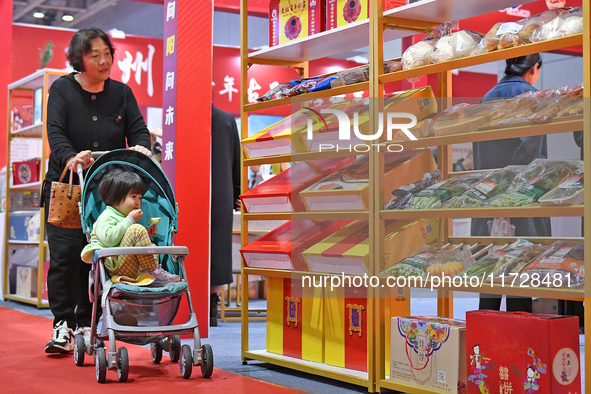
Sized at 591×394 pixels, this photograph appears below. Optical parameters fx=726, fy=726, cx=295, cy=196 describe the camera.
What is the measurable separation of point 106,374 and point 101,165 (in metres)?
1.05

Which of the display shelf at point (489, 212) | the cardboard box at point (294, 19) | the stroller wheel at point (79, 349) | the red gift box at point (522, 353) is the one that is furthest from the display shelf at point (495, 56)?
the stroller wheel at point (79, 349)

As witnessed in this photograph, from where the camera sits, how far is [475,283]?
277 centimetres

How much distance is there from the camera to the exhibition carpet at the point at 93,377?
10.2 ft

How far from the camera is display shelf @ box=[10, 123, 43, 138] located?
6703mm

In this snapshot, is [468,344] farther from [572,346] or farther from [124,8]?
[124,8]

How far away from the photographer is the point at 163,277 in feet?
11.5

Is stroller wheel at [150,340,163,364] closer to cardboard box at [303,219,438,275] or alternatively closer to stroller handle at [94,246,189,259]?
stroller handle at [94,246,189,259]

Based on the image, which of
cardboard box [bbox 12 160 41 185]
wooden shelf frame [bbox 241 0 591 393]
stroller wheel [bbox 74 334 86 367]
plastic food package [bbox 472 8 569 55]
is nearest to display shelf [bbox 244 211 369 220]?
wooden shelf frame [bbox 241 0 591 393]

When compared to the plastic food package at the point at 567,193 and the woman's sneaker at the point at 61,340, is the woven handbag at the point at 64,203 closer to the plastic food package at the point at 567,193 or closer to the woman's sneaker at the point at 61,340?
the woman's sneaker at the point at 61,340

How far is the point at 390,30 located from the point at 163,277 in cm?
162

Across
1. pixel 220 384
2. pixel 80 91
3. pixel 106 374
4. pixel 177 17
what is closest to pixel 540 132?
pixel 220 384

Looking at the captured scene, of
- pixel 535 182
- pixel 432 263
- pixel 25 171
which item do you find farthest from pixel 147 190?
pixel 25 171

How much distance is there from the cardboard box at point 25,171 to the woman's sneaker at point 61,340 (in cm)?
308

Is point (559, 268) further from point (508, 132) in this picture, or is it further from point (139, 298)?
point (139, 298)
